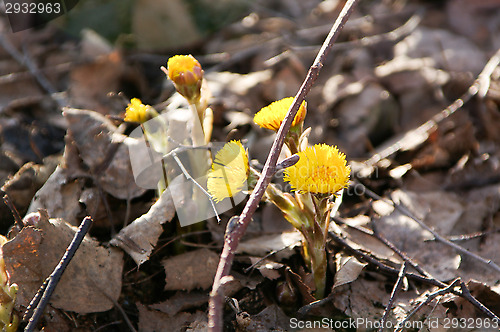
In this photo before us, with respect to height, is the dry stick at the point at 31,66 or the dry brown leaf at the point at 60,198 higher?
the dry stick at the point at 31,66

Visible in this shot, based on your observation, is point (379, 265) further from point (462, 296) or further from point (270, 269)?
point (270, 269)

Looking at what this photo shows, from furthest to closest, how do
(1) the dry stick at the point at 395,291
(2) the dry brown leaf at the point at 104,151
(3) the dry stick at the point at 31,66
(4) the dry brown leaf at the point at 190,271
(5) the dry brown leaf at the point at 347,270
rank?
(3) the dry stick at the point at 31,66 → (2) the dry brown leaf at the point at 104,151 → (4) the dry brown leaf at the point at 190,271 → (5) the dry brown leaf at the point at 347,270 → (1) the dry stick at the point at 395,291

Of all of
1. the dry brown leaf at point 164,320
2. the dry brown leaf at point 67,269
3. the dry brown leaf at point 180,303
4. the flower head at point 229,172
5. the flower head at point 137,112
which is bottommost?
the dry brown leaf at point 164,320

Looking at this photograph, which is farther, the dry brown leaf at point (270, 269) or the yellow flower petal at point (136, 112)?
the yellow flower petal at point (136, 112)

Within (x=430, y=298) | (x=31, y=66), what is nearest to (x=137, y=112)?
(x=430, y=298)

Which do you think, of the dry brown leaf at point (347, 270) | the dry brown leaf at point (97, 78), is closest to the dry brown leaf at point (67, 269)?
the dry brown leaf at point (347, 270)

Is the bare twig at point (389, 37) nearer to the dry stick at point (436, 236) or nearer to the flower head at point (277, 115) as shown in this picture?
the dry stick at point (436, 236)

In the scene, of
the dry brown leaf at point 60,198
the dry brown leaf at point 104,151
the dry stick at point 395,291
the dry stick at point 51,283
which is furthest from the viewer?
the dry brown leaf at point 104,151

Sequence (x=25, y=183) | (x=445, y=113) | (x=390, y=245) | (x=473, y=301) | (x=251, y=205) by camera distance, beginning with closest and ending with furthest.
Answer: (x=251, y=205), (x=473, y=301), (x=390, y=245), (x=25, y=183), (x=445, y=113)
